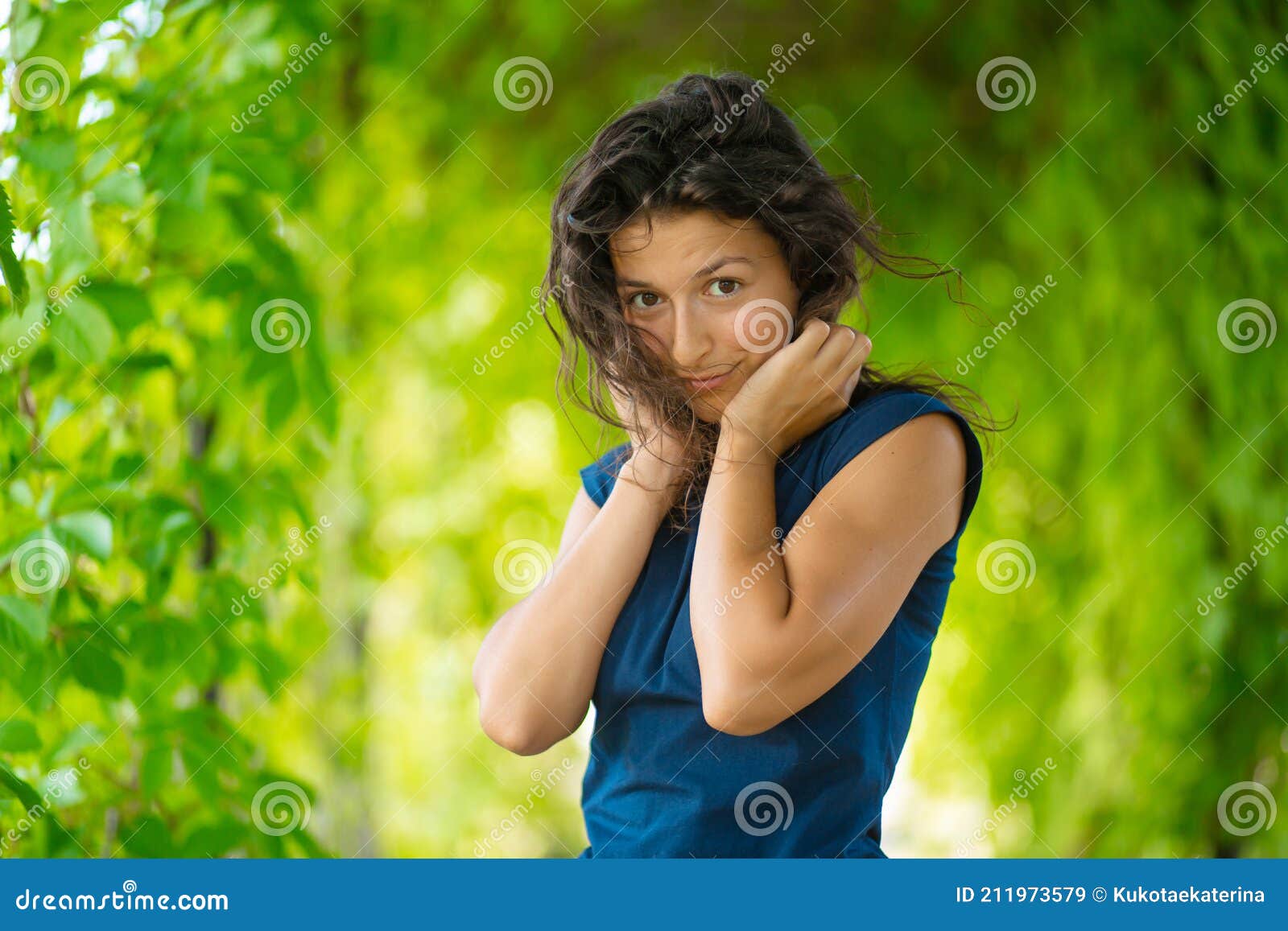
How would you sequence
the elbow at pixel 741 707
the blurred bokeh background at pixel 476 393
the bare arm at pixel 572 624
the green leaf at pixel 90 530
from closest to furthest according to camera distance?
1. the elbow at pixel 741 707
2. the bare arm at pixel 572 624
3. the green leaf at pixel 90 530
4. the blurred bokeh background at pixel 476 393

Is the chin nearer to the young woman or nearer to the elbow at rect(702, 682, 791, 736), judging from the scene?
the young woman

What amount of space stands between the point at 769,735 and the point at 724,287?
28 cm

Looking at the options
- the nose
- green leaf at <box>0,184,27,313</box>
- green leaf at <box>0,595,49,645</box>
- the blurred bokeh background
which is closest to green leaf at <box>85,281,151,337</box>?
the blurred bokeh background

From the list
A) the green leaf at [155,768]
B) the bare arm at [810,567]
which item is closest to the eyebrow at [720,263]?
the bare arm at [810,567]

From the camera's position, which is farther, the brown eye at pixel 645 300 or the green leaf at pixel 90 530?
the green leaf at pixel 90 530

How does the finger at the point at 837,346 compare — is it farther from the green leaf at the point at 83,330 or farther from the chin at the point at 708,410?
the green leaf at the point at 83,330

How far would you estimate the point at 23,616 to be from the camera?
0.84 m

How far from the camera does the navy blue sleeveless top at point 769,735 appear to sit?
0.67 meters

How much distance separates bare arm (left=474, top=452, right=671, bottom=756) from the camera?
0.75 meters

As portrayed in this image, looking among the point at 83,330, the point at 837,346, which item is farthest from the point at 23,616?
the point at 837,346

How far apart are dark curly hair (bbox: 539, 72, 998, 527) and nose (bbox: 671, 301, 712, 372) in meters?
0.03

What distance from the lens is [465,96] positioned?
1.76 m

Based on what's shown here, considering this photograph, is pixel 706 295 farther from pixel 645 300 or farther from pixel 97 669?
pixel 97 669

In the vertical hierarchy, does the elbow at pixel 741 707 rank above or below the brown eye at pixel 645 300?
below
